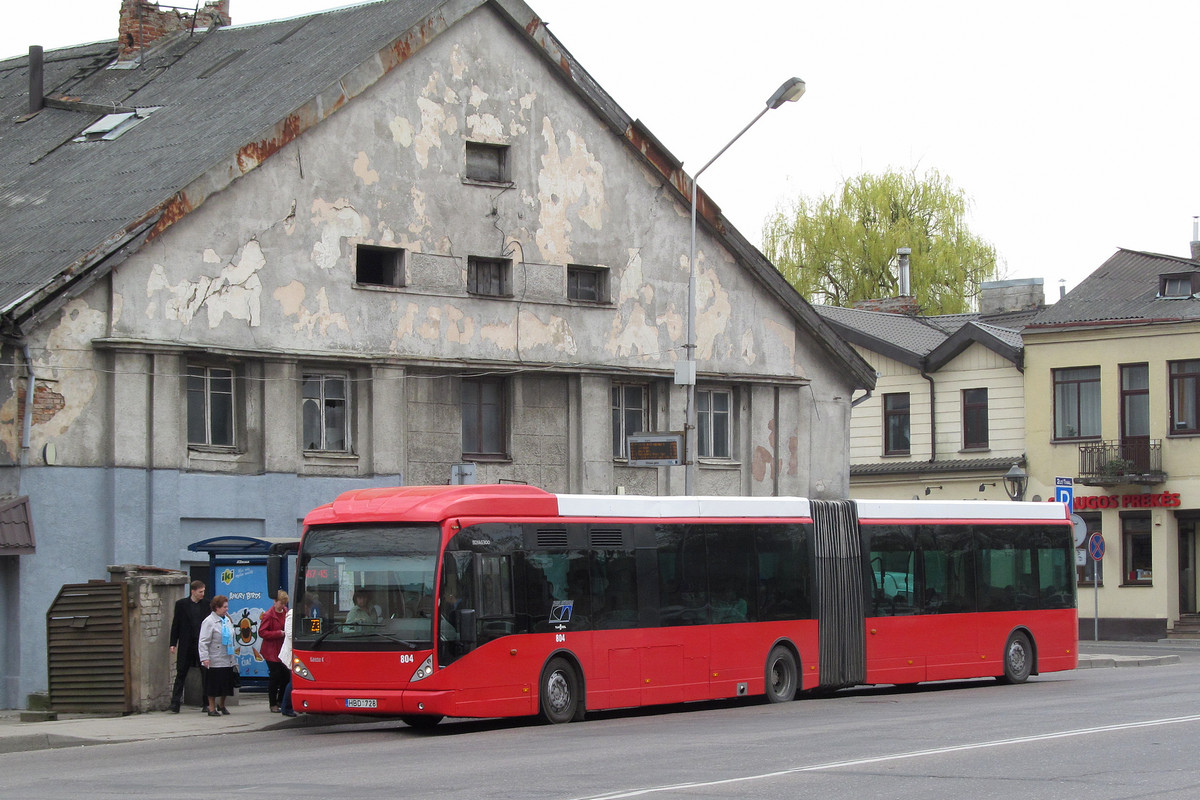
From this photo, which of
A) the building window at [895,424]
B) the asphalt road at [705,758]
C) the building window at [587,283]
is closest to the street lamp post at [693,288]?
the building window at [587,283]

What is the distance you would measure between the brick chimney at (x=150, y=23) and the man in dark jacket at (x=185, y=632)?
17.0m

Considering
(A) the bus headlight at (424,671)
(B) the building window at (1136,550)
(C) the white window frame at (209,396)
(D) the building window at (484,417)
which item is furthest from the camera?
(B) the building window at (1136,550)

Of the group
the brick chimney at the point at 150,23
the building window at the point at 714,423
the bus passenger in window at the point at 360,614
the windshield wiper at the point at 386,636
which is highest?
the brick chimney at the point at 150,23

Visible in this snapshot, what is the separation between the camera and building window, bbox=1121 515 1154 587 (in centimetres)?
4644

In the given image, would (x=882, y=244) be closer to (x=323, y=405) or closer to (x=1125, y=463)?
(x=1125, y=463)

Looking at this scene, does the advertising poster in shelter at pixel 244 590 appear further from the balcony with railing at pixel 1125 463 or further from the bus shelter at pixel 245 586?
the balcony with railing at pixel 1125 463

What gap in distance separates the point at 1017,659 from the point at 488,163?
12.3 m

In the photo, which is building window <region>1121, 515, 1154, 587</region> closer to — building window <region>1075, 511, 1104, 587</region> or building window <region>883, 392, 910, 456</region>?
building window <region>1075, 511, 1104, 587</region>

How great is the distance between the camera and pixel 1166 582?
45.7m

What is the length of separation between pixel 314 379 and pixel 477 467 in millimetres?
3445

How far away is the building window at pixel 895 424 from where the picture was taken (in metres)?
51.9

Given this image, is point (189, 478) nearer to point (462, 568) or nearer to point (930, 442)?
point (462, 568)

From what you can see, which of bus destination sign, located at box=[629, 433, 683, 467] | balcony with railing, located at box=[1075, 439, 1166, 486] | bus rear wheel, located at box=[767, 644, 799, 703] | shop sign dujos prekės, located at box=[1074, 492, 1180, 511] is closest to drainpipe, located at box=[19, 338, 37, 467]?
bus destination sign, located at box=[629, 433, 683, 467]

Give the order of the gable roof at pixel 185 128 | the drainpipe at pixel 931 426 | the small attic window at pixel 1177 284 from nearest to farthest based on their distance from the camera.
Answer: the gable roof at pixel 185 128 → the small attic window at pixel 1177 284 → the drainpipe at pixel 931 426
